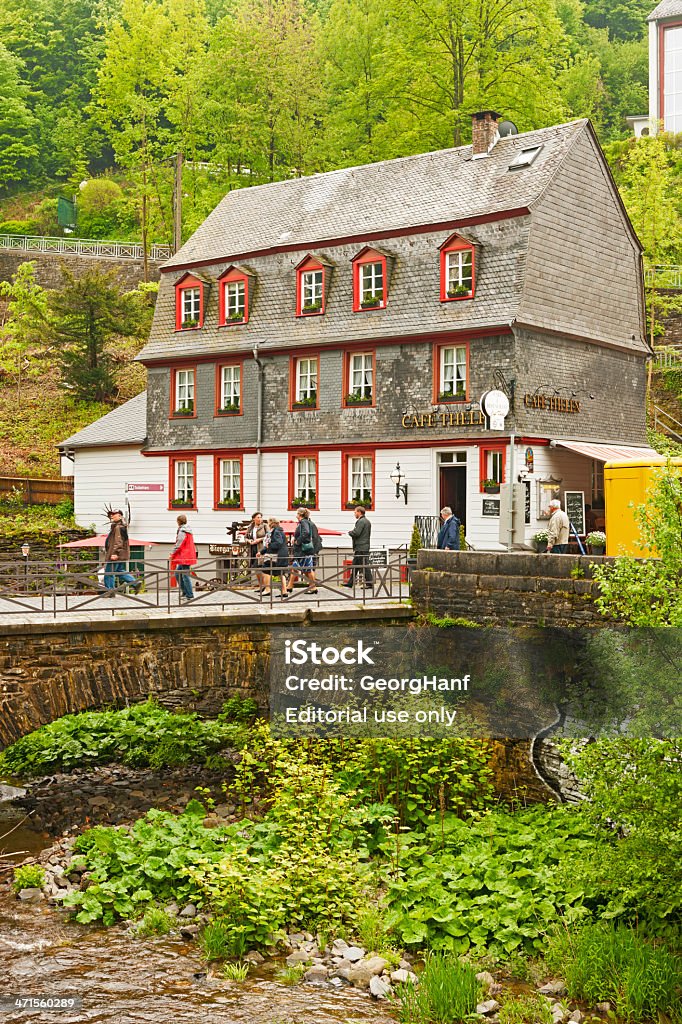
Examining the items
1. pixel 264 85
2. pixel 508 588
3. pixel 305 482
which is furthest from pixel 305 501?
pixel 264 85

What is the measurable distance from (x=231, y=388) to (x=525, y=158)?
967cm

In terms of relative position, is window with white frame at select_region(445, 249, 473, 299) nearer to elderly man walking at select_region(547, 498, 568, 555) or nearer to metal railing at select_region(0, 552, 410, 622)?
elderly man walking at select_region(547, 498, 568, 555)

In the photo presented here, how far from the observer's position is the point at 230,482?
31.0 metres

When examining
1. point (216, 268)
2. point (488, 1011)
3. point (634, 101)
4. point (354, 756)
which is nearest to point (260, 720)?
point (354, 756)

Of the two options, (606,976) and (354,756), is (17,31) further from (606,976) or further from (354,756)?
(606,976)

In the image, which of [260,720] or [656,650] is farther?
[260,720]

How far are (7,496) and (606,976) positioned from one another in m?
26.3

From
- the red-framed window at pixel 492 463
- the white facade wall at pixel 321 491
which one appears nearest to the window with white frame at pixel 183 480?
the white facade wall at pixel 321 491

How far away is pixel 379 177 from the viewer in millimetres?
30859

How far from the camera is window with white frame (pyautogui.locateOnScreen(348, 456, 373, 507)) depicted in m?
28.1

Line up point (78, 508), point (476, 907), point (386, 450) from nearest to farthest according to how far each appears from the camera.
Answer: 1. point (476, 907)
2. point (386, 450)
3. point (78, 508)

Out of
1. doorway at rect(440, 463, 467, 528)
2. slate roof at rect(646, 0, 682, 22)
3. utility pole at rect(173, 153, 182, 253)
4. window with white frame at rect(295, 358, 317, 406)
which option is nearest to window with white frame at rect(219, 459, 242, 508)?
window with white frame at rect(295, 358, 317, 406)

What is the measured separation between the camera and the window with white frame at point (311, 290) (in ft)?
96.9

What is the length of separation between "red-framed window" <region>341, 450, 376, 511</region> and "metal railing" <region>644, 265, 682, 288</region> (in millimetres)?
14380
